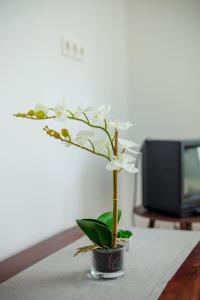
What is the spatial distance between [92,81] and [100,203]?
0.70 meters

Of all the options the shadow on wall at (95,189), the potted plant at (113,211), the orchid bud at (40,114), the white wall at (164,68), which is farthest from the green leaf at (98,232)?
the white wall at (164,68)

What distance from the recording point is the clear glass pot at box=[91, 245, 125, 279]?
121 centimetres

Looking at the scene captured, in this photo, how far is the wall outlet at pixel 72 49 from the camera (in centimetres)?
202

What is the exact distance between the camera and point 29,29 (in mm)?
1757

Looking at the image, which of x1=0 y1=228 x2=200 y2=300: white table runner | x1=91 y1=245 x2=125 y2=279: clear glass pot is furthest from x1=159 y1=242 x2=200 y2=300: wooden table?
x1=91 y1=245 x2=125 y2=279: clear glass pot

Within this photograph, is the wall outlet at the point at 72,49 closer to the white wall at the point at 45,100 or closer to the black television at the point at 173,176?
the white wall at the point at 45,100

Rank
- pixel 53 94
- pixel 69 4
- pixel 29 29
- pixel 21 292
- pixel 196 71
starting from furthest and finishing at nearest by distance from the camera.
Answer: pixel 196 71 → pixel 69 4 → pixel 53 94 → pixel 29 29 → pixel 21 292

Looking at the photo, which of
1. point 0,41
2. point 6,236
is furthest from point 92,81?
point 6,236

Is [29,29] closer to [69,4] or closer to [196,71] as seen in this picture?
[69,4]

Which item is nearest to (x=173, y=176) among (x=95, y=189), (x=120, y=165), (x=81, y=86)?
(x=95, y=189)

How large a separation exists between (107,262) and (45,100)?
875mm

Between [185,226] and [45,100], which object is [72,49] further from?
[185,226]

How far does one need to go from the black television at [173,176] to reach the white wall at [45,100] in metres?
0.30

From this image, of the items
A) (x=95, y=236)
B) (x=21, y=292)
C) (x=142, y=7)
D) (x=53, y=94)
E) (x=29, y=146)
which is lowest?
(x=21, y=292)
